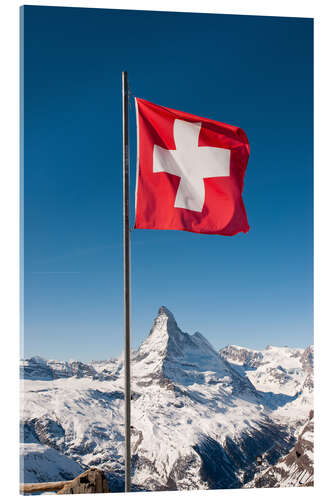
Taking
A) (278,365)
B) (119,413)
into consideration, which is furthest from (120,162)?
(119,413)

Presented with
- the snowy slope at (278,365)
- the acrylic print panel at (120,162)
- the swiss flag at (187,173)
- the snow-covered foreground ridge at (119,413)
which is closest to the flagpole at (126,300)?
the swiss flag at (187,173)

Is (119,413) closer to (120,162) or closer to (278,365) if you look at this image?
(278,365)

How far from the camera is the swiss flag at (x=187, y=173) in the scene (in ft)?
10.9

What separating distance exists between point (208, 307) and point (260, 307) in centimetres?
126

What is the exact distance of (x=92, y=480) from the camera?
4.80 m

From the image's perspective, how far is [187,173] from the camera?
3443 millimetres

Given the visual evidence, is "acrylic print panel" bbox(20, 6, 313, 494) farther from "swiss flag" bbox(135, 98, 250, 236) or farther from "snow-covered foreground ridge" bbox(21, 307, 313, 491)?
"swiss flag" bbox(135, 98, 250, 236)

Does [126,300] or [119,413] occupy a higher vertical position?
[126,300]

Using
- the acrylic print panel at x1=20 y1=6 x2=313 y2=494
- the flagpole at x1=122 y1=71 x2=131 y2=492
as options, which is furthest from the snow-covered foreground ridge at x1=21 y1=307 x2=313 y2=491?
the flagpole at x1=122 y1=71 x2=131 y2=492

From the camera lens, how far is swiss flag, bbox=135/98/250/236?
3.33m

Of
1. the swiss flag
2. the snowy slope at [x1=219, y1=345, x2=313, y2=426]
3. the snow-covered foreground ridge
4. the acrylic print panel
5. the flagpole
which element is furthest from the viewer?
the snow-covered foreground ridge

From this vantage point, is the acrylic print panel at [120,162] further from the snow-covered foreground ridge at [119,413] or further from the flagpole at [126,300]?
the flagpole at [126,300]
